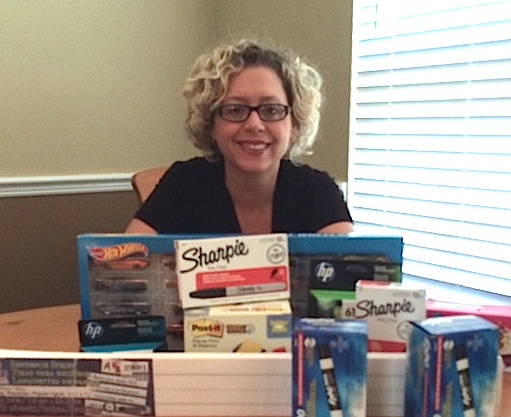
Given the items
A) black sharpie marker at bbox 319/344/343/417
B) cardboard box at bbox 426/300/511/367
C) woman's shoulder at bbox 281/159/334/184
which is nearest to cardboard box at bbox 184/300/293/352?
black sharpie marker at bbox 319/344/343/417

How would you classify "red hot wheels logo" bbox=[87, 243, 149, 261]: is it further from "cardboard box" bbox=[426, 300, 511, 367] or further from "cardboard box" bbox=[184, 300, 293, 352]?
"cardboard box" bbox=[426, 300, 511, 367]

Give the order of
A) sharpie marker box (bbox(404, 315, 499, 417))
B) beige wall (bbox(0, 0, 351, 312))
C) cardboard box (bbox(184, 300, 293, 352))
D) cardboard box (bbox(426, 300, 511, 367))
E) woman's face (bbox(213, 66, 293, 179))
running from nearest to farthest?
sharpie marker box (bbox(404, 315, 499, 417)), cardboard box (bbox(184, 300, 293, 352)), cardboard box (bbox(426, 300, 511, 367)), woman's face (bbox(213, 66, 293, 179)), beige wall (bbox(0, 0, 351, 312))

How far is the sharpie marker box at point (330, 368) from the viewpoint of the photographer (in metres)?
0.83

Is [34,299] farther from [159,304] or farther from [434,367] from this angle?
[434,367]

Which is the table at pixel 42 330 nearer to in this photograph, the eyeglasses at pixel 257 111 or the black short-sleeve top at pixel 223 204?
the black short-sleeve top at pixel 223 204

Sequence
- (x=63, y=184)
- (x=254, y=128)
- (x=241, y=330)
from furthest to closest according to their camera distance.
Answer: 1. (x=63, y=184)
2. (x=254, y=128)
3. (x=241, y=330)

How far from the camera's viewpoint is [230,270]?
1010 mm

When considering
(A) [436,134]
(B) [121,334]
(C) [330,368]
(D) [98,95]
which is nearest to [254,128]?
(A) [436,134]

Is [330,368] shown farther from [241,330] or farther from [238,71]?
[238,71]

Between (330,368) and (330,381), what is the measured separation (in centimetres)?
2

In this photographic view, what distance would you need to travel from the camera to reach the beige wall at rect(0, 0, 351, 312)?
2443 millimetres

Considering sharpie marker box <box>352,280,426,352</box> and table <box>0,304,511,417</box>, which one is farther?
table <box>0,304,511,417</box>

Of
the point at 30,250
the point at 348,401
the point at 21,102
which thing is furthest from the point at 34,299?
the point at 348,401

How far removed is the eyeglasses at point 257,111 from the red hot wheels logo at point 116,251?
0.73 meters
